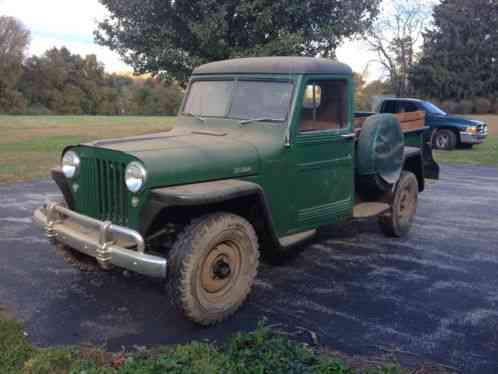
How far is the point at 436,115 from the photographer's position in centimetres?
1612

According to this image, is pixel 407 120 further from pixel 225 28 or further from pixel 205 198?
pixel 225 28

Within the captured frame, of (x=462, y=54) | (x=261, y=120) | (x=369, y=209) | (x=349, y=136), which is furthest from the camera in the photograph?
(x=462, y=54)

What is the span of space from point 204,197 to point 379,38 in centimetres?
3876

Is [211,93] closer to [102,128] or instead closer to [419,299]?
[419,299]

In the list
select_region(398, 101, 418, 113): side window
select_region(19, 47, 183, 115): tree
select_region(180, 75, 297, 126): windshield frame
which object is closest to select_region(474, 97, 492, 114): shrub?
select_region(19, 47, 183, 115): tree

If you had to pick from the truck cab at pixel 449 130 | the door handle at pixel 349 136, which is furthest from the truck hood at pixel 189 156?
the truck cab at pixel 449 130

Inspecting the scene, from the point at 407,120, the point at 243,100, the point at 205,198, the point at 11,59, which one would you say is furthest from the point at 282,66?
the point at 11,59

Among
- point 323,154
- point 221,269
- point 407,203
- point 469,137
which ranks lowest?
point 221,269

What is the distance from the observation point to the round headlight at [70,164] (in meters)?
4.06

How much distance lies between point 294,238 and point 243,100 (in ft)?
4.28

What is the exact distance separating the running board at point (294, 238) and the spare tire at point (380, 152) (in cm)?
102

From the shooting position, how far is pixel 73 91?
45.6 metres

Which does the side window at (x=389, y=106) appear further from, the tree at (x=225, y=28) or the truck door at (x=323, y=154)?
the truck door at (x=323, y=154)

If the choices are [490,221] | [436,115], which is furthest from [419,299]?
[436,115]
